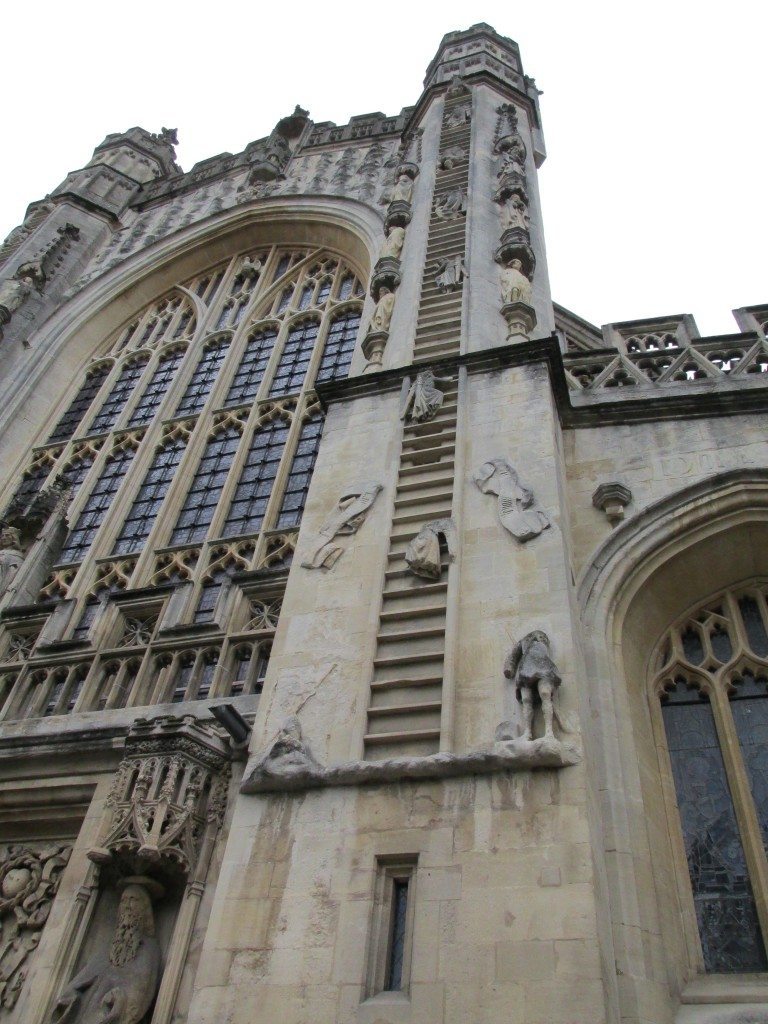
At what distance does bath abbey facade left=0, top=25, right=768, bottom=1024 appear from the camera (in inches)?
228

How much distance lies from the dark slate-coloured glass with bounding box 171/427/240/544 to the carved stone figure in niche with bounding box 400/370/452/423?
146 inches

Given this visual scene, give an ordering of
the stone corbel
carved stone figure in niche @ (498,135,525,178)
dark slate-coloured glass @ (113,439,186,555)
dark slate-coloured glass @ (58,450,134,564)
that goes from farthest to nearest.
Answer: carved stone figure in niche @ (498,135,525,178), dark slate-coloured glass @ (58,450,134,564), dark slate-coloured glass @ (113,439,186,555), the stone corbel

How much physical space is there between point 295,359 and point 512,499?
26.8 feet

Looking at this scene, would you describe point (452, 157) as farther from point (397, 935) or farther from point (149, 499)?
point (397, 935)

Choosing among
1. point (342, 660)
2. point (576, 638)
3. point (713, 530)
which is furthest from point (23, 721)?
point (713, 530)

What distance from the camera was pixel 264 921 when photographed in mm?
5961

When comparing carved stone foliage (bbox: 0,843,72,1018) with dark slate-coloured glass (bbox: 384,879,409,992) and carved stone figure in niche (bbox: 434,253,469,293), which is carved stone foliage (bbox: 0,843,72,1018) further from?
carved stone figure in niche (bbox: 434,253,469,293)

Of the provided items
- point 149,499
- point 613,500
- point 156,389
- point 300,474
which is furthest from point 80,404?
point 613,500

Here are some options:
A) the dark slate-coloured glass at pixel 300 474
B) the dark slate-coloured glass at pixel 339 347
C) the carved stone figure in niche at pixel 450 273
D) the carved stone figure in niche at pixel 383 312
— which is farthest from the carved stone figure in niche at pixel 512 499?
the dark slate-coloured glass at pixel 339 347

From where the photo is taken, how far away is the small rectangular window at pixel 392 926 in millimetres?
5535

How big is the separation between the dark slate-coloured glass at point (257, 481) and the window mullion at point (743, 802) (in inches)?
244

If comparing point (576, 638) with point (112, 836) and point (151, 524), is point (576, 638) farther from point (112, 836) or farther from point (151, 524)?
point (151, 524)

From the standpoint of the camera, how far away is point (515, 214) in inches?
538

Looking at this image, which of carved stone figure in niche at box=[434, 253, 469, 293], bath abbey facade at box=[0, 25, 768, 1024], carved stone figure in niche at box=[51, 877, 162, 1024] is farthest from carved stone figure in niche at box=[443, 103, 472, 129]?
carved stone figure in niche at box=[51, 877, 162, 1024]
